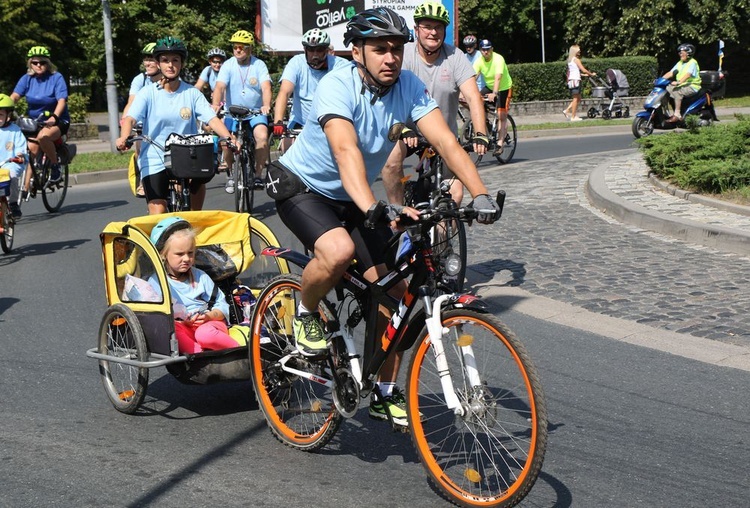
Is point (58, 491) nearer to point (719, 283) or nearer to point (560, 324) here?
point (560, 324)

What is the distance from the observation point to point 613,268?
9438 mm

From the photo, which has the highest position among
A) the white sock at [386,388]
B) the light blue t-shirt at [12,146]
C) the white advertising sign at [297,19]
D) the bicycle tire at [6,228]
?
the white advertising sign at [297,19]

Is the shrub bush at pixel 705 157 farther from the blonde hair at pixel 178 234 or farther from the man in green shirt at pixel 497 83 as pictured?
the blonde hair at pixel 178 234

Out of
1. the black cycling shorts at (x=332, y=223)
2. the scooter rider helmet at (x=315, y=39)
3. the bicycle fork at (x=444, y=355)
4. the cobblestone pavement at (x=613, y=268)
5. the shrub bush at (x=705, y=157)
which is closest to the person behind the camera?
the bicycle fork at (x=444, y=355)

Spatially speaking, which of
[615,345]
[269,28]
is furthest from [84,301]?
[269,28]

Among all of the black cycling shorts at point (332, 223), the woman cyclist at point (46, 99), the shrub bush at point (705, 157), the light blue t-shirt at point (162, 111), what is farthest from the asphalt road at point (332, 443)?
the woman cyclist at point (46, 99)

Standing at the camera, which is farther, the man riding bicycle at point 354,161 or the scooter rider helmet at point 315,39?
the scooter rider helmet at point 315,39

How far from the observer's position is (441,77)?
879 centimetres

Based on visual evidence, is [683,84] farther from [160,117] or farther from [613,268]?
[160,117]

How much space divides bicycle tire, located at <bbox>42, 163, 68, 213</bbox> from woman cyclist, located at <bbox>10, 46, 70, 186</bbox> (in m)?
0.06

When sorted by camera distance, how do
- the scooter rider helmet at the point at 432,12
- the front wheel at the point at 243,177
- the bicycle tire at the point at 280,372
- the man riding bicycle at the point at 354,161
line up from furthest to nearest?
1. the front wheel at the point at 243,177
2. the scooter rider helmet at the point at 432,12
3. the bicycle tire at the point at 280,372
4. the man riding bicycle at the point at 354,161

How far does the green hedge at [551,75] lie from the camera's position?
34.8m

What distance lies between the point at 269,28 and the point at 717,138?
709 inches

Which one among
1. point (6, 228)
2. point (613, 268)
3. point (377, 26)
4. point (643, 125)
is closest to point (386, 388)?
point (377, 26)
